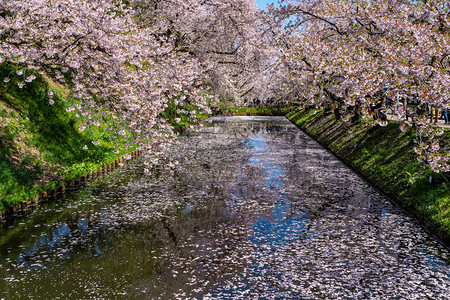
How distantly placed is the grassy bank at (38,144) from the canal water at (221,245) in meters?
1.08

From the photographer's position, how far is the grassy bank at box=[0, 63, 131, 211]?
12.6 m

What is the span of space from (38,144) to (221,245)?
925 centimetres

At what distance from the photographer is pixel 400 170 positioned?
1484 centimetres

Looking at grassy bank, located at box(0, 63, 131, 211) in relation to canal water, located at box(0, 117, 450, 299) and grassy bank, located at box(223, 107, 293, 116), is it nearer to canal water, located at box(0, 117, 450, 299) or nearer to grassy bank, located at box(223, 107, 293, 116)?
canal water, located at box(0, 117, 450, 299)

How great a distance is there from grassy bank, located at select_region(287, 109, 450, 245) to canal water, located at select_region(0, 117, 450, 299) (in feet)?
1.71

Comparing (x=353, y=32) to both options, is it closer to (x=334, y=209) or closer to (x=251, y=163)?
(x=251, y=163)

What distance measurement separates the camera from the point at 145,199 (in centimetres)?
1312

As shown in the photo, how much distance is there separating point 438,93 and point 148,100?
394 inches

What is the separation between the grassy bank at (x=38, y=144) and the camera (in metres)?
12.6

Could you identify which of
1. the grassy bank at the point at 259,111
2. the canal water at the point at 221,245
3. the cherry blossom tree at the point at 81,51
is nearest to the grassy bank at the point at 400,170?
the canal water at the point at 221,245

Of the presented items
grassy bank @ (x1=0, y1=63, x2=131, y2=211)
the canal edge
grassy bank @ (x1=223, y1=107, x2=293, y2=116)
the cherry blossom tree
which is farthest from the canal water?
grassy bank @ (x1=223, y1=107, x2=293, y2=116)

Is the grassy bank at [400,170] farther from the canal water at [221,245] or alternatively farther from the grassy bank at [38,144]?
the grassy bank at [38,144]

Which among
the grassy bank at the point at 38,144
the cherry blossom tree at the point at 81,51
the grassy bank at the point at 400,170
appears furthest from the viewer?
the grassy bank at the point at 38,144

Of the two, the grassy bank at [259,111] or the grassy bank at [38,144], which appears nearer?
the grassy bank at [38,144]
